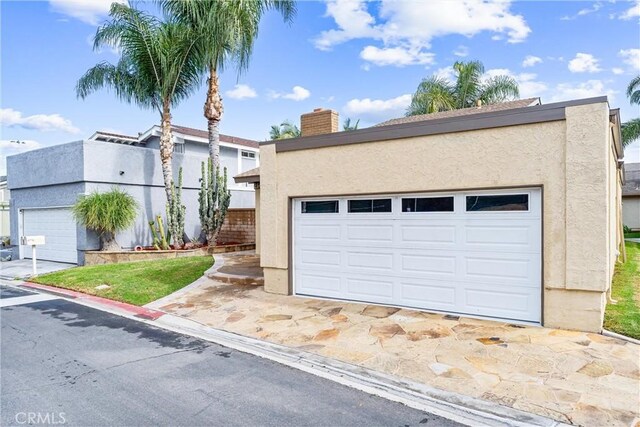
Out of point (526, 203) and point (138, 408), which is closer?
point (138, 408)

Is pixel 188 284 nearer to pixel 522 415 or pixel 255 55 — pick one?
pixel 522 415

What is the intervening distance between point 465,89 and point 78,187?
22577mm

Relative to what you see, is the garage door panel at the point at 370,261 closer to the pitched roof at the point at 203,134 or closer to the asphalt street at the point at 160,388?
the asphalt street at the point at 160,388

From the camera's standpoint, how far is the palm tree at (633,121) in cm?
2833

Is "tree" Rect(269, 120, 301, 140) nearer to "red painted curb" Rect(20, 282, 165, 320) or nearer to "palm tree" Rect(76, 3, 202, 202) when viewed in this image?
"palm tree" Rect(76, 3, 202, 202)

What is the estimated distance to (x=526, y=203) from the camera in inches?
277

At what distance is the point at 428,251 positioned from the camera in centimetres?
794

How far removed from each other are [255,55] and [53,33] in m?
7.11

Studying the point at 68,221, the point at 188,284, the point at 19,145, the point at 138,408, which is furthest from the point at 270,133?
the point at 138,408

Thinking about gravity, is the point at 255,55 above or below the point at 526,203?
above

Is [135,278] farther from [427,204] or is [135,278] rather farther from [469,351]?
[469,351]

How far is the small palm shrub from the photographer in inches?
585

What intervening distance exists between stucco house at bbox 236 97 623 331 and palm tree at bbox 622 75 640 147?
2572 cm

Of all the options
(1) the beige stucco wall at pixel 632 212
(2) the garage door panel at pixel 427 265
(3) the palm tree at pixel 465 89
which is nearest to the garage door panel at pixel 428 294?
(2) the garage door panel at pixel 427 265
